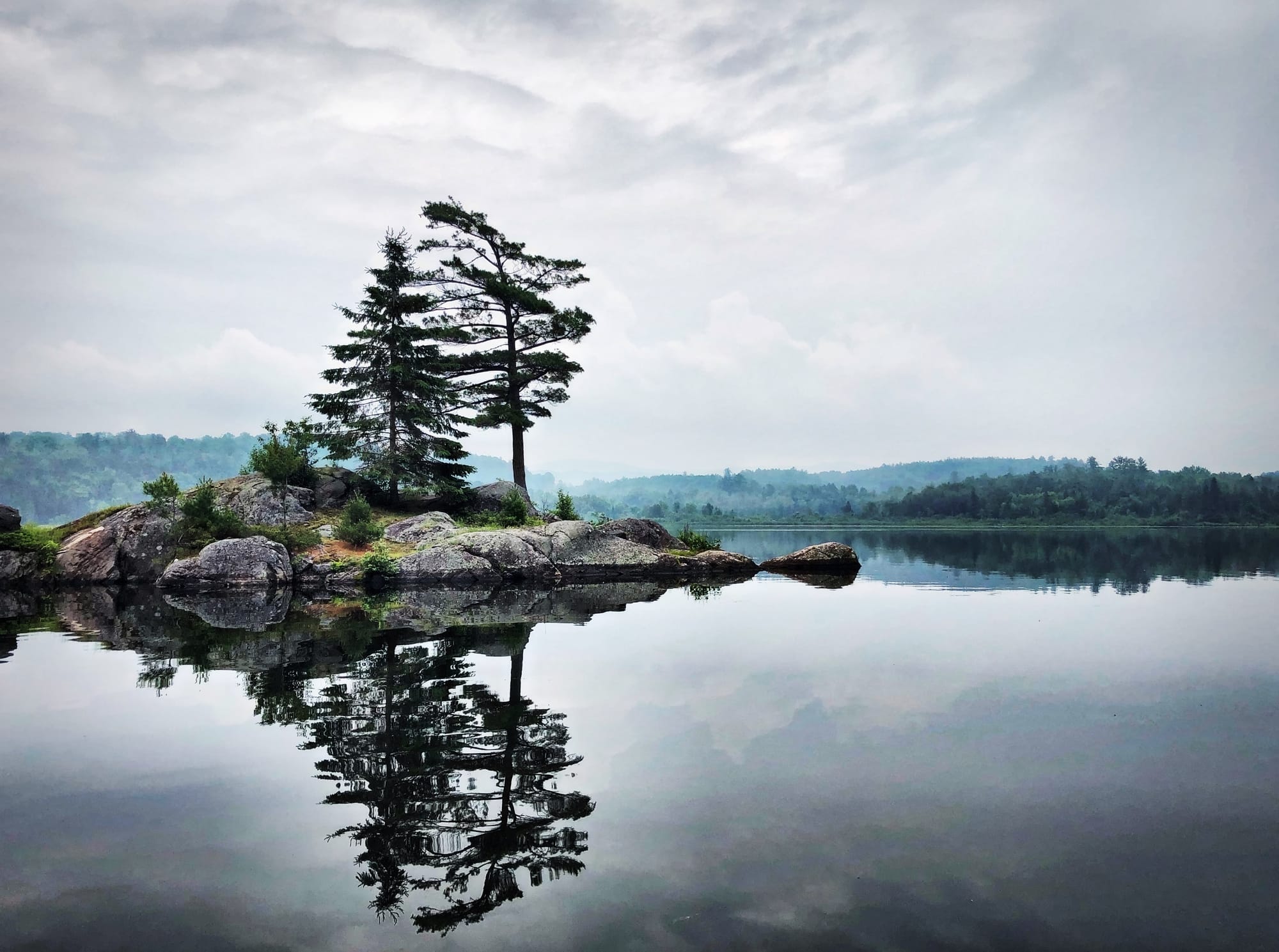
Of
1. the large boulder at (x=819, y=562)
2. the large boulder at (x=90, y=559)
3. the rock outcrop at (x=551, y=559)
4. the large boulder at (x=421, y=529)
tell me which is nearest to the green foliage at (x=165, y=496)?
the large boulder at (x=90, y=559)

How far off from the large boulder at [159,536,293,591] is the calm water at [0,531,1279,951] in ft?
34.0

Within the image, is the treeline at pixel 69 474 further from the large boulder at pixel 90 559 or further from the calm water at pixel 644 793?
the calm water at pixel 644 793

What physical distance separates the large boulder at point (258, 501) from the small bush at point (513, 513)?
25.9ft

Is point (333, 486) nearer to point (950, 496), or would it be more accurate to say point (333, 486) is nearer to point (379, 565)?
point (379, 565)

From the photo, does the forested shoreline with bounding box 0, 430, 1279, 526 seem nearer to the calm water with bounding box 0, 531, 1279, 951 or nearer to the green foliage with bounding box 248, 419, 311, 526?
the green foliage with bounding box 248, 419, 311, 526

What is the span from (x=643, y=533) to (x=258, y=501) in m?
15.9

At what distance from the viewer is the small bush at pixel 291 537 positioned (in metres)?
26.0

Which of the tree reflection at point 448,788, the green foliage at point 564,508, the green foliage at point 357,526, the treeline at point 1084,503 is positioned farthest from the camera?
the treeline at point 1084,503

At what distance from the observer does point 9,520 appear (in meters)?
26.6

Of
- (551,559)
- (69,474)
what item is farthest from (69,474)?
(551,559)

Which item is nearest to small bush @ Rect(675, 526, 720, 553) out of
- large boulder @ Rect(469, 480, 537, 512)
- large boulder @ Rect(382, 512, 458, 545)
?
large boulder @ Rect(469, 480, 537, 512)

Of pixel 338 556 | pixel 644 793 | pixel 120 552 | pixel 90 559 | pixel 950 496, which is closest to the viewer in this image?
pixel 644 793

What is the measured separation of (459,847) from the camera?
498cm

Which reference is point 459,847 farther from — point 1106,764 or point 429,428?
point 429,428
